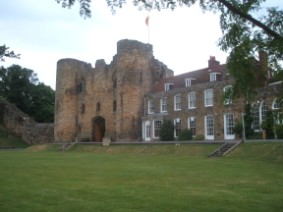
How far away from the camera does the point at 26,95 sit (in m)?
68.8

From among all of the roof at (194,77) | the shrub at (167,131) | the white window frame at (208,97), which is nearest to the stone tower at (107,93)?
the roof at (194,77)

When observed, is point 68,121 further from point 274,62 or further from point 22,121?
point 274,62

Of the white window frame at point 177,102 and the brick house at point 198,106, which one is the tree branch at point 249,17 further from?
the white window frame at point 177,102

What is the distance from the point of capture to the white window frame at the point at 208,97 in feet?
128

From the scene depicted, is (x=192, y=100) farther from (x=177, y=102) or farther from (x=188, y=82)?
(x=188, y=82)

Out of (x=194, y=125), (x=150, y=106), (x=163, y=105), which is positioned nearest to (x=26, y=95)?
(x=150, y=106)

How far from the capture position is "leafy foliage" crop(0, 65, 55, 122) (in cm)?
6688

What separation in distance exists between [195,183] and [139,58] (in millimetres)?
34779

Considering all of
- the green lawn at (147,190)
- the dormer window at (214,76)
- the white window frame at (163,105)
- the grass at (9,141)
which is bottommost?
the green lawn at (147,190)

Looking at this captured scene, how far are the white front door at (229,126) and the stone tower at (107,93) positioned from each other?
Result: 12238 mm

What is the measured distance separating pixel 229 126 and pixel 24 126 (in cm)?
3044

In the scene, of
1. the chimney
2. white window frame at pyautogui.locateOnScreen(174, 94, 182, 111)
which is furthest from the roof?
white window frame at pyautogui.locateOnScreen(174, 94, 182, 111)

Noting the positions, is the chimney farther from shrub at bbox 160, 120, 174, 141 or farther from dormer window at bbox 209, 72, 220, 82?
shrub at bbox 160, 120, 174, 141

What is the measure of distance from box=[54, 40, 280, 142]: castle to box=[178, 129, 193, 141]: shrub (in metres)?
0.75
